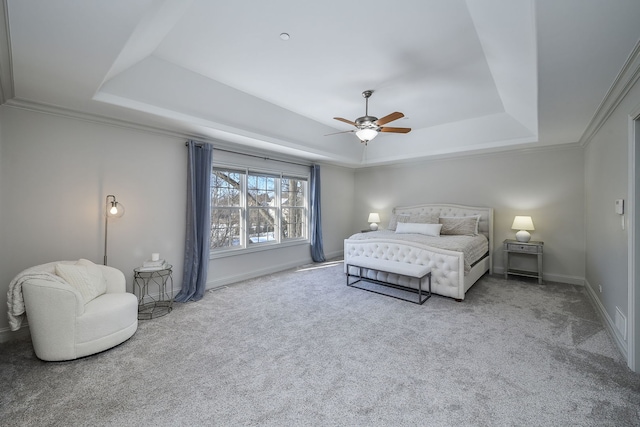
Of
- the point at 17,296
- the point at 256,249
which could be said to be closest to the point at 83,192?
the point at 17,296

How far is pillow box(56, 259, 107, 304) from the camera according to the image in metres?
2.48

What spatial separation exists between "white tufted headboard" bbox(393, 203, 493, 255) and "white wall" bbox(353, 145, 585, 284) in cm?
15

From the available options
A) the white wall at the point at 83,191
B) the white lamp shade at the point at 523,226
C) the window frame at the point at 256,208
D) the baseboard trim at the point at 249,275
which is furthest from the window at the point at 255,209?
the white lamp shade at the point at 523,226

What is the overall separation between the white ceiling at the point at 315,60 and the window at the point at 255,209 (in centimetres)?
85

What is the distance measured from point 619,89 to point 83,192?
5.58 metres

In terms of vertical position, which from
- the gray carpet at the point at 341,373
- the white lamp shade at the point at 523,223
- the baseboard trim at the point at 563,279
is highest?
the white lamp shade at the point at 523,223

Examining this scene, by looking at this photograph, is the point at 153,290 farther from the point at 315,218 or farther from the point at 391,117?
the point at 391,117

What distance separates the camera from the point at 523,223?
4617 millimetres

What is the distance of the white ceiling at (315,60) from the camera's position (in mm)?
1683

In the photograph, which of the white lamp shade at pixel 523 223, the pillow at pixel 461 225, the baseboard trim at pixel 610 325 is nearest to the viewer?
the baseboard trim at pixel 610 325

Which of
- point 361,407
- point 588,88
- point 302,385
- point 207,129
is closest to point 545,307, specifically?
point 588,88

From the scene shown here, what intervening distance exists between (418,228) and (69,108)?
541 centimetres

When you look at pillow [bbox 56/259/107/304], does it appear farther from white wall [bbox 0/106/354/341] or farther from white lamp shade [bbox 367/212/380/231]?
white lamp shade [bbox 367/212/380/231]

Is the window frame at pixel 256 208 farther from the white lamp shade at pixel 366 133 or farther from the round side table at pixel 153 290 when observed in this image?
the white lamp shade at pixel 366 133
